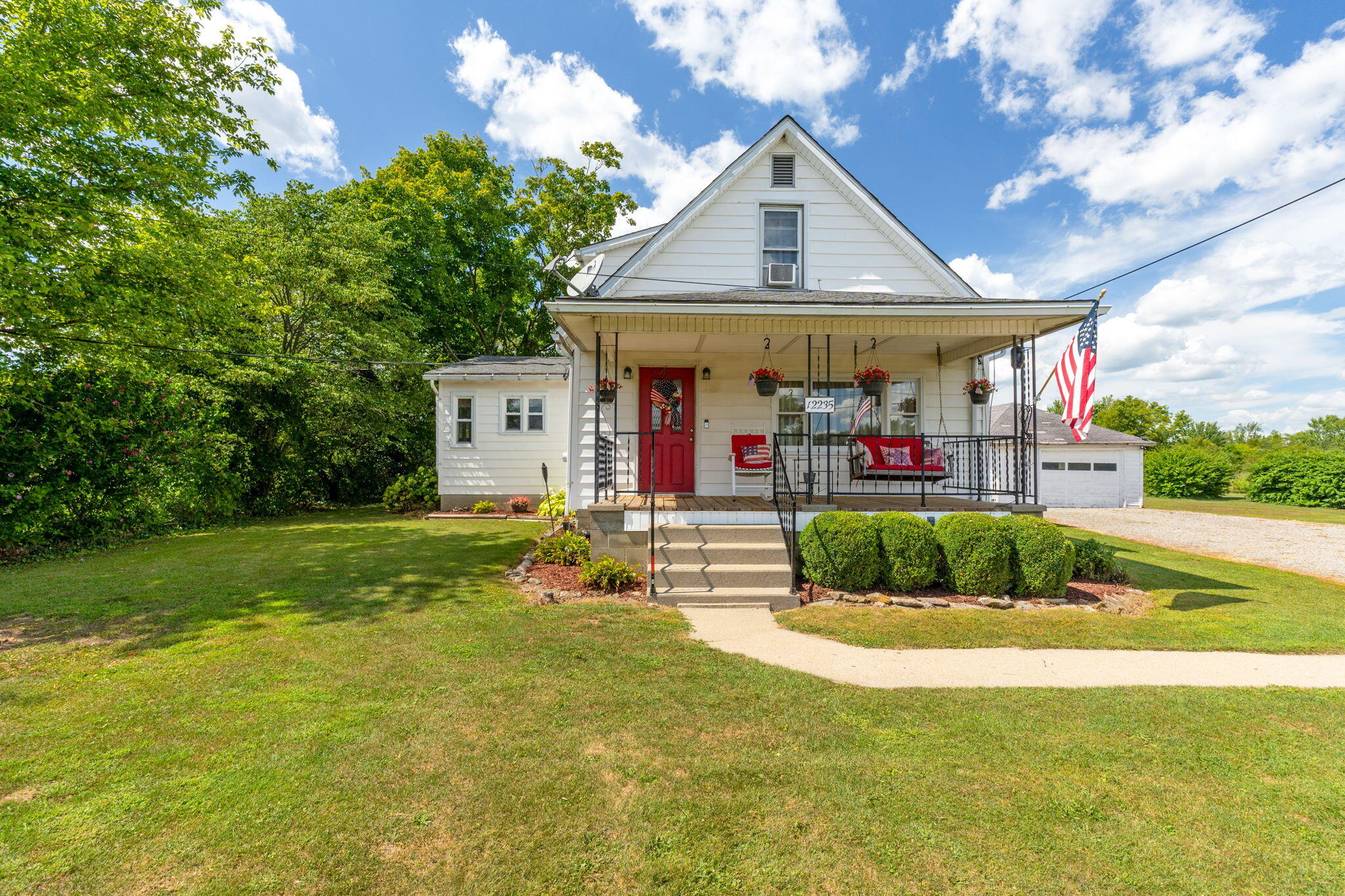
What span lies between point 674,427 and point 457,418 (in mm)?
8163

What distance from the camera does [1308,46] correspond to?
301 inches

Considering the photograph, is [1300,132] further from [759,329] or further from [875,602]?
[875,602]

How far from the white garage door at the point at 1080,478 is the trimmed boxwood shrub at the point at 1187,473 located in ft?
23.3

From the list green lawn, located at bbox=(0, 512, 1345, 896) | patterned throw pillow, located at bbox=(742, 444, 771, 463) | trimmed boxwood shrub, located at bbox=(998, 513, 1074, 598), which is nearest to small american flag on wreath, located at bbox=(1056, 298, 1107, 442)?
trimmed boxwood shrub, located at bbox=(998, 513, 1074, 598)

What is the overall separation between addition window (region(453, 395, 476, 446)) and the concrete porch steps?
957 centimetres

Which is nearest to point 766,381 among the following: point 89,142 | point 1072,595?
point 1072,595

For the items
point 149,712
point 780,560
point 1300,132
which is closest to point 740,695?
point 780,560

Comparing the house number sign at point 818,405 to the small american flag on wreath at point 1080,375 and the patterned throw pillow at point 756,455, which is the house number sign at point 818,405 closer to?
the patterned throw pillow at point 756,455

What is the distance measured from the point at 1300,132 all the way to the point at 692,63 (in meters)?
11.7

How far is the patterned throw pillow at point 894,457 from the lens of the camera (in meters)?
8.77

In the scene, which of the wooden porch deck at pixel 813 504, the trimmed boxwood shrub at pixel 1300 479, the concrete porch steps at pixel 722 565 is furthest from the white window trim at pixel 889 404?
the trimmed boxwood shrub at pixel 1300 479

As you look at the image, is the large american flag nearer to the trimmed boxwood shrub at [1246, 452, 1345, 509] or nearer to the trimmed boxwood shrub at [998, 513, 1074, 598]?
the trimmed boxwood shrub at [998, 513, 1074, 598]

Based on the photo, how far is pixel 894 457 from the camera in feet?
28.8

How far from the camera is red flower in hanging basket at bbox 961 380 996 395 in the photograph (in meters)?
8.81
